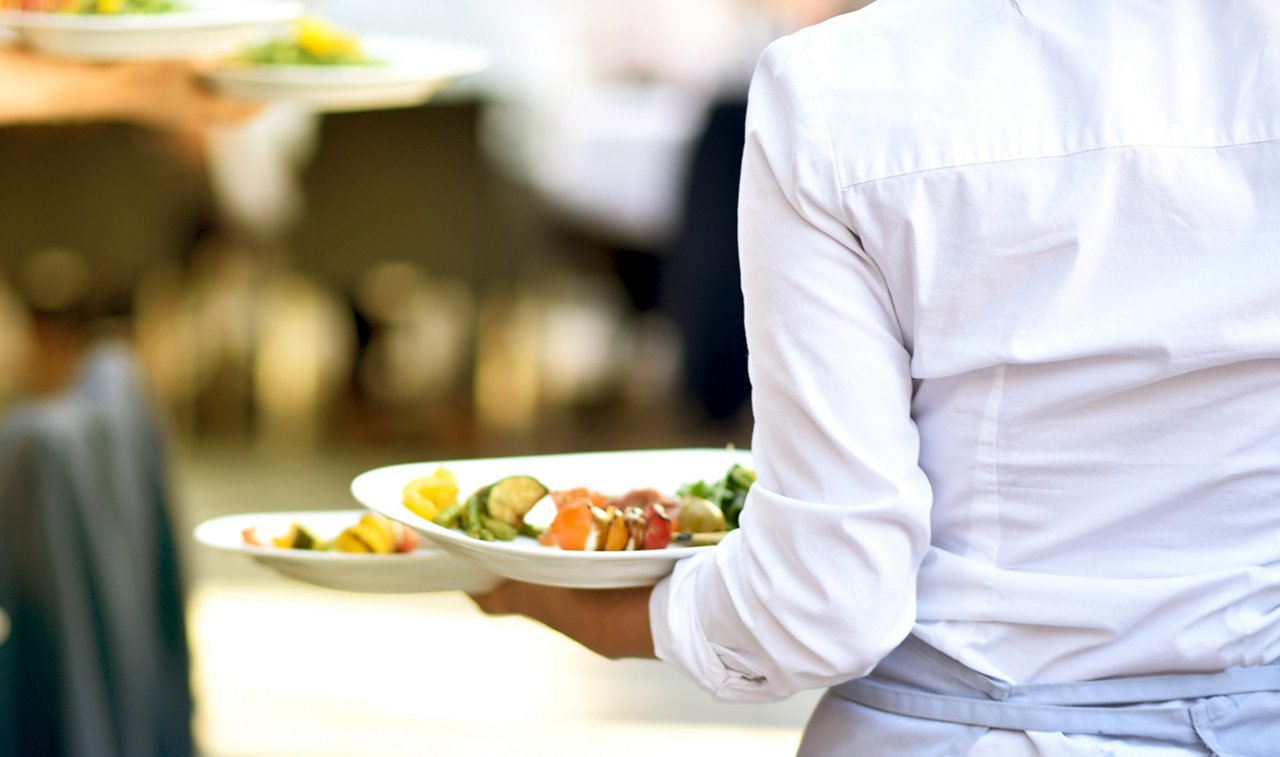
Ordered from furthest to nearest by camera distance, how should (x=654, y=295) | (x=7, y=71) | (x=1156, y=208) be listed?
1. (x=654, y=295)
2. (x=7, y=71)
3. (x=1156, y=208)

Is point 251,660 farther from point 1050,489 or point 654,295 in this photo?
point 1050,489

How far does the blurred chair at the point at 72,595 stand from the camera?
4.21ft

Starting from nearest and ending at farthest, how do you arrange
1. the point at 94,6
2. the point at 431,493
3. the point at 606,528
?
1. the point at 606,528
2. the point at 431,493
3. the point at 94,6

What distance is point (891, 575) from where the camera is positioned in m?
0.88

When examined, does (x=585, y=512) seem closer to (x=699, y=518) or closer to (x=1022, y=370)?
(x=699, y=518)

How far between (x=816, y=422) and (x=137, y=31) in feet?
2.20

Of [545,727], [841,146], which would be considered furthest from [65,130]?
[841,146]

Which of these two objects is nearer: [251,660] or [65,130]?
[251,660]

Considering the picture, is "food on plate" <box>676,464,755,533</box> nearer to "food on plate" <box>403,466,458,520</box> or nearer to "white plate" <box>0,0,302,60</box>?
"food on plate" <box>403,466,458,520</box>

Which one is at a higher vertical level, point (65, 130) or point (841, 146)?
point (841, 146)

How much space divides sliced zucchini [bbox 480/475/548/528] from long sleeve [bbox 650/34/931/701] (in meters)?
0.22

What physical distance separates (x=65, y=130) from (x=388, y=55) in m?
3.04

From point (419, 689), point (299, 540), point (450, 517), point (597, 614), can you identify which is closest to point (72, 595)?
point (299, 540)

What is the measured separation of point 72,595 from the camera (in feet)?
4.32
